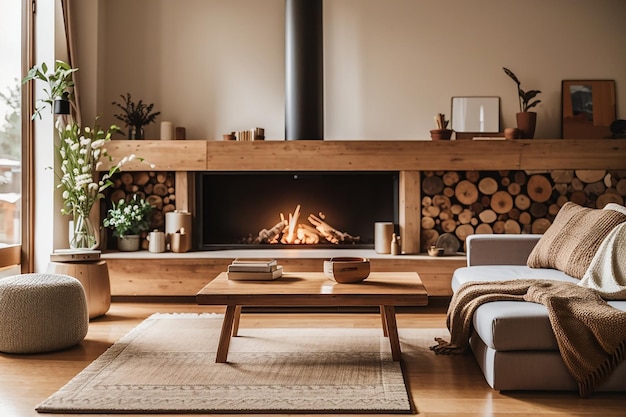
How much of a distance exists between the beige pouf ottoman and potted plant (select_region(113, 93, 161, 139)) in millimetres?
2038

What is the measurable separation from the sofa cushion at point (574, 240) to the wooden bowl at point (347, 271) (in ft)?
3.68

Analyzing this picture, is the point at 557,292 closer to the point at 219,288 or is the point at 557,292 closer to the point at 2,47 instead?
the point at 219,288

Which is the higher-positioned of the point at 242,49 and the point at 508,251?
the point at 242,49

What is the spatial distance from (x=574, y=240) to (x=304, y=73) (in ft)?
7.87

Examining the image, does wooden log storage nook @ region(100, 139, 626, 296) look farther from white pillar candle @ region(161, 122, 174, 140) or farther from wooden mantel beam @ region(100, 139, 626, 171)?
white pillar candle @ region(161, 122, 174, 140)

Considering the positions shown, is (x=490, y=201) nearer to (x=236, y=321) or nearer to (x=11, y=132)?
(x=236, y=321)

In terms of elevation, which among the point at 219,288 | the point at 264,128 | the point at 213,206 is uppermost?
the point at 264,128

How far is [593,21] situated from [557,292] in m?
3.23

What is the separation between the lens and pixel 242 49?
5371mm

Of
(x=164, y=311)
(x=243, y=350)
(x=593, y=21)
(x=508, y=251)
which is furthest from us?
(x=593, y=21)

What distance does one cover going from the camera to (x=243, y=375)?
297cm

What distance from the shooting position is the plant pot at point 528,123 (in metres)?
4.99

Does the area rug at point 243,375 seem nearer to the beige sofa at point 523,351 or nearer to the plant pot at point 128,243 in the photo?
the beige sofa at point 523,351

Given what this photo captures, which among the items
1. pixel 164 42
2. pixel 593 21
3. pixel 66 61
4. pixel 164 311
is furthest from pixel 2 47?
pixel 593 21
